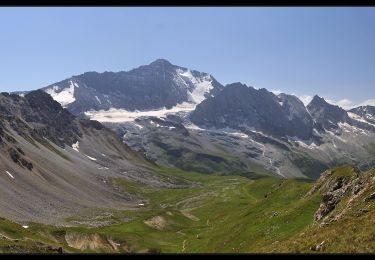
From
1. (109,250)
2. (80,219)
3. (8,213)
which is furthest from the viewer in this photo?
(80,219)

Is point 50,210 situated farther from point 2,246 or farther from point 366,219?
point 366,219

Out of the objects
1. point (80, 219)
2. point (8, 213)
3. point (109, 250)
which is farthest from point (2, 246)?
point (80, 219)

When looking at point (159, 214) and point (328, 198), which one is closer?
point (328, 198)

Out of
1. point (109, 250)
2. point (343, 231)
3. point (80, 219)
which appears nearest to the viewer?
point (343, 231)
